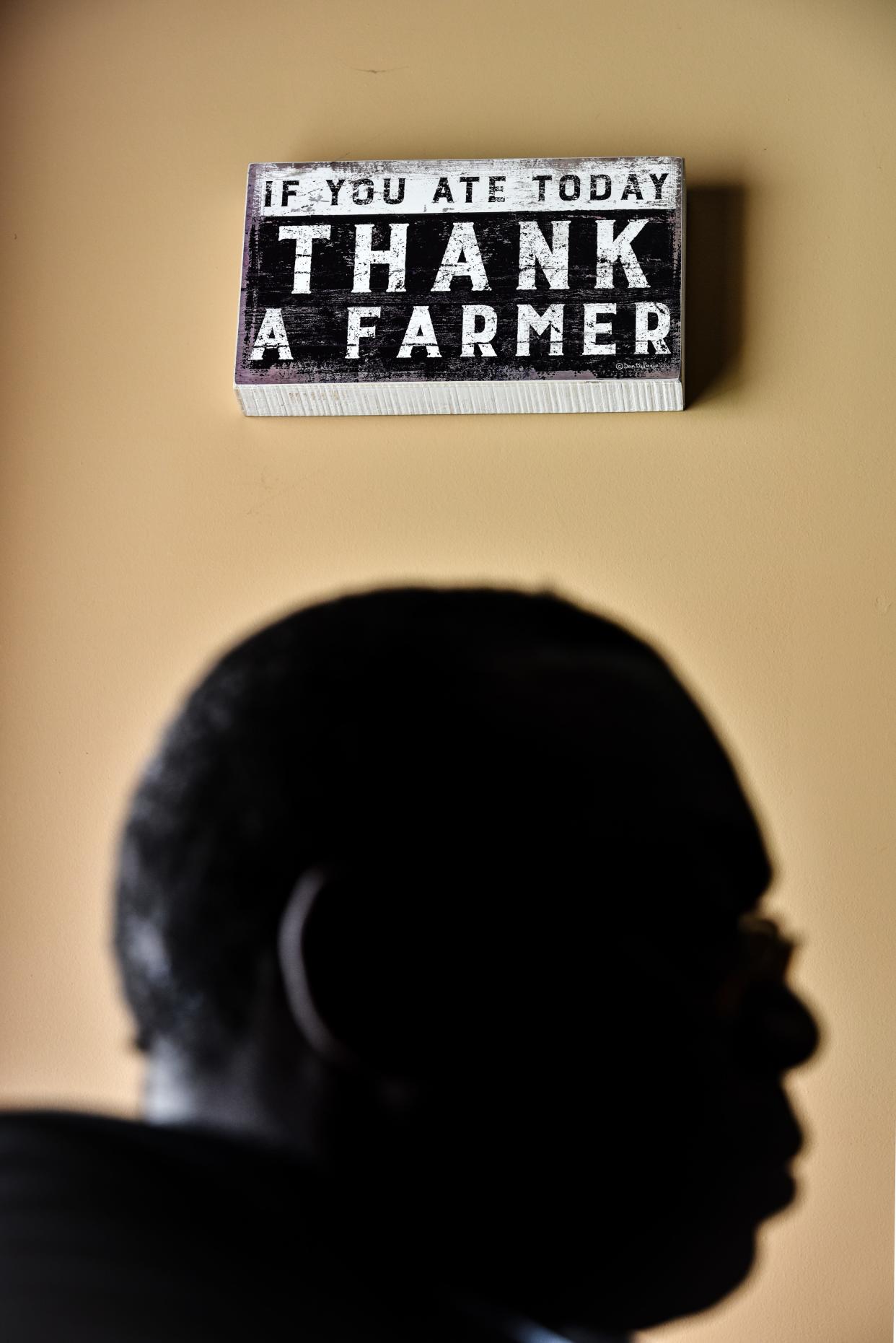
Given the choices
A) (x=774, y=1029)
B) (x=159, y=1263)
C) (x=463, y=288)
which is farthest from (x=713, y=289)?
(x=159, y=1263)

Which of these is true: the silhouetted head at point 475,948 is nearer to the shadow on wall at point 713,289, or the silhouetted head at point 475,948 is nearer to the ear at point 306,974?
the ear at point 306,974

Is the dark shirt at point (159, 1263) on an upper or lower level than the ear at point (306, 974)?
lower

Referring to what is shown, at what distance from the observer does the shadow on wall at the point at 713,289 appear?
1.36m

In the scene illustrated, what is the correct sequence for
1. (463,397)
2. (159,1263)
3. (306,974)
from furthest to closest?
1. (463,397)
2. (306,974)
3. (159,1263)

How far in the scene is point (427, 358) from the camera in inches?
52.7

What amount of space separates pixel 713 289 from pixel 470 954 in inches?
43.0

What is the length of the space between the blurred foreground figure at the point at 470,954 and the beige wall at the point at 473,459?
76 centimetres

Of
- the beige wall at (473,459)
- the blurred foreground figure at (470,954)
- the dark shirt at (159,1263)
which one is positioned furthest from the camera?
the beige wall at (473,459)

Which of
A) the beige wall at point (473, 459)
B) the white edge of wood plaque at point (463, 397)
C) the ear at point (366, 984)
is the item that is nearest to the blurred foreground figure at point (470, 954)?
the ear at point (366, 984)

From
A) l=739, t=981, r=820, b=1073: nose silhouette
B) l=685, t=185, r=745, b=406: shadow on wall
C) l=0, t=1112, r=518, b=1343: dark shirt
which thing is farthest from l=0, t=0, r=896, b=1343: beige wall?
l=0, t=1112, r=518, b=1343: dark shirt

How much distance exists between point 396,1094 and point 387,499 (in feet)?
3.25

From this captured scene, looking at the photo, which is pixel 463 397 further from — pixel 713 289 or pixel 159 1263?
pixel 159 1263

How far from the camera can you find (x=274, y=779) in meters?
0.45

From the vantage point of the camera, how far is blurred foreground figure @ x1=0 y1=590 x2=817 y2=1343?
1.37 feet
